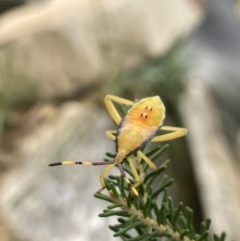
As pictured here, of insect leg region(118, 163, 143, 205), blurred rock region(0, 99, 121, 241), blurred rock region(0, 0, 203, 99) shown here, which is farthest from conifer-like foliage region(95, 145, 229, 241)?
blurred rock region(0, 0, 203, 99)

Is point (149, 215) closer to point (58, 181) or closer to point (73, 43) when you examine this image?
point (58, 181)

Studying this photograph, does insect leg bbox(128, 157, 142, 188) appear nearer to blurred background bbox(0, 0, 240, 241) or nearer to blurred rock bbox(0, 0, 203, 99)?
blurred background bbox(0, 0, 240, 241)

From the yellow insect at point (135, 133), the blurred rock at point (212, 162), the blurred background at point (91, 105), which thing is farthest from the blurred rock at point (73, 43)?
the yellow insect at point (135, 133)

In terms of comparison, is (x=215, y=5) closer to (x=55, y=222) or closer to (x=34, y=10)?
(x=34, y=10)

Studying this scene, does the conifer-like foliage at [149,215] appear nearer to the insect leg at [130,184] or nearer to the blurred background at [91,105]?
the insect leg at [130,184]

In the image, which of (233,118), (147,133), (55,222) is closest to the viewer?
(147,133)

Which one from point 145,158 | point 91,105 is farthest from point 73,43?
point 145,158

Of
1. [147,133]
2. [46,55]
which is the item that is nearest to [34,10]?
[46,55]
